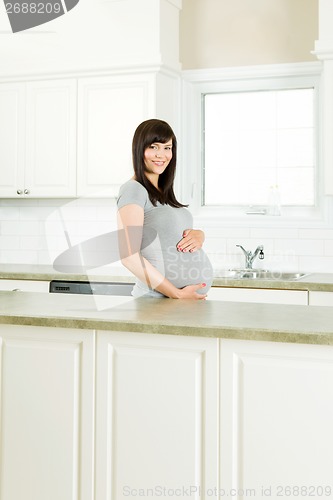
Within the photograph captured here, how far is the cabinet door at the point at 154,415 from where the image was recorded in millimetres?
2197

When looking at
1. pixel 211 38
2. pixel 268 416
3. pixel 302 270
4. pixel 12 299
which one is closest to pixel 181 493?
pixel 268 416

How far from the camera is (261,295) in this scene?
407 cm

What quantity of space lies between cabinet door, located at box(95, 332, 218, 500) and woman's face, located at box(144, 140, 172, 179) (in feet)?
3.06

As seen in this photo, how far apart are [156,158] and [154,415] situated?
116 centimetres

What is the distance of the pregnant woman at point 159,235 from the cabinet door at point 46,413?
24.6 inches

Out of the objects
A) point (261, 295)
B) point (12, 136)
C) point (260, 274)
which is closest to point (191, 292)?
point (261, 295)

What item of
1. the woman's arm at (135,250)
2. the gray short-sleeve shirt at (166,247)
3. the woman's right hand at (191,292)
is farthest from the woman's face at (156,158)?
the woman's right hand at (191,292)

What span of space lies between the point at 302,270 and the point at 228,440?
2640mm

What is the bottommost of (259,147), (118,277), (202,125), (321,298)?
(321,298)

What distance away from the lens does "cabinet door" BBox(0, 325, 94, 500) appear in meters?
2.34

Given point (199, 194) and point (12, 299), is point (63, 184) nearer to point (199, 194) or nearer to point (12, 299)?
point (199, 194)

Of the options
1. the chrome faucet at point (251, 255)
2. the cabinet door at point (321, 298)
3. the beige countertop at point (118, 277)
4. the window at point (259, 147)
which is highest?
the window at point (259, 147)

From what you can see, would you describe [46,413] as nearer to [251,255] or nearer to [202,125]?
[251,255]

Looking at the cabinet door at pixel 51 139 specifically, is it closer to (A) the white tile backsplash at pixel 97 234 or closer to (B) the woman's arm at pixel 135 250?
(A) the white tile backsplash at pixel 97 234
